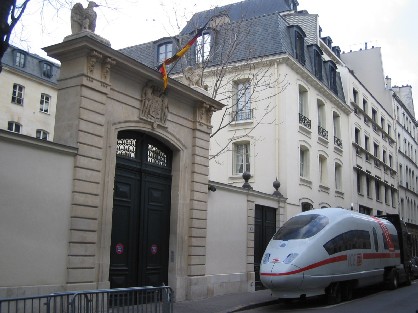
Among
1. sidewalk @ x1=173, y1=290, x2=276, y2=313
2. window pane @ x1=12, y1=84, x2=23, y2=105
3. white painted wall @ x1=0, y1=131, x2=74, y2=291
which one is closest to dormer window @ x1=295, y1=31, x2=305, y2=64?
sidewalk @ x1=173, y1=290, x2=276, y2=313

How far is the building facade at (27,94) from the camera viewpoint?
35.1 meters

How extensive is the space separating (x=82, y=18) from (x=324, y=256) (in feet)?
27.6

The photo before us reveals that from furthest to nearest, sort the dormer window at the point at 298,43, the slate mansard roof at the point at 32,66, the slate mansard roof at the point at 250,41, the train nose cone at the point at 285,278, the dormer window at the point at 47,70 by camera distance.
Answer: the dormer window at the point at 47,70, the slate mansard roof at the point at 32,66, the dormer window at the point at 298,43, the slate mansard roof at the point at 250,41, the train nose cone at the point at 285,278

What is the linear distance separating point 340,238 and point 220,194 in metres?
3.65

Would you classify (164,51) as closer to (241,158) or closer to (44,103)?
(241,158)

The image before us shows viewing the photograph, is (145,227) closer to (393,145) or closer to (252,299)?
(252,299)

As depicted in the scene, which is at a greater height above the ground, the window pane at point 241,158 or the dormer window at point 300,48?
the dormer window at point 300,48

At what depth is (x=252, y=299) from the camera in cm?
1313

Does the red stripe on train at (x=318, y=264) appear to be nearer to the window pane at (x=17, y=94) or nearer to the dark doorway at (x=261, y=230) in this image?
the dark doorway at (x=261, y=230)

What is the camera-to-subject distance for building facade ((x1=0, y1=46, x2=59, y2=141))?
115 feet

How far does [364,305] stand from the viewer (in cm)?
1255

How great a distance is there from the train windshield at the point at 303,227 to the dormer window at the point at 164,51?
13.8m

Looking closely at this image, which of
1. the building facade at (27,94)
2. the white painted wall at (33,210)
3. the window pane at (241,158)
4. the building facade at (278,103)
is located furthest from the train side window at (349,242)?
the building facade at (27,94)

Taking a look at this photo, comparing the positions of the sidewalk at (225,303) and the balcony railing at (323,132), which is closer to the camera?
the sidewalk at (225,303)
